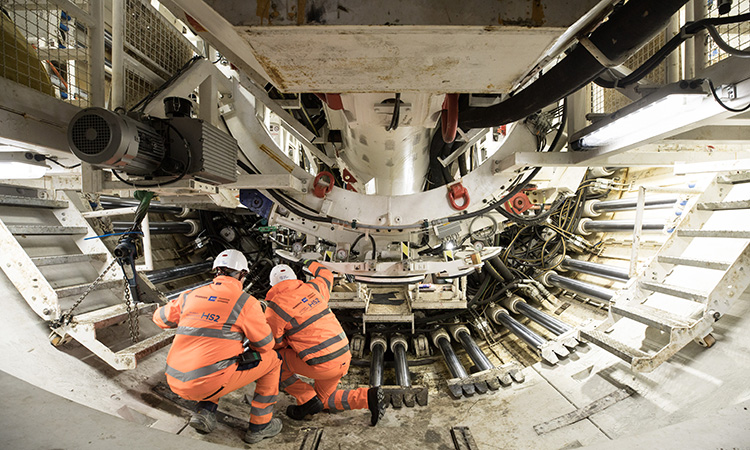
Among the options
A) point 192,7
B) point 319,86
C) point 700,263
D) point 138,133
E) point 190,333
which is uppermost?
point 192,7

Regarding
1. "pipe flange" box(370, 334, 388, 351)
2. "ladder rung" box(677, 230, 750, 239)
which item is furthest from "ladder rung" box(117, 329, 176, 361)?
"ladder rung" box(677, 230, 750, 239)

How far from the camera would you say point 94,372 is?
93.5 inches

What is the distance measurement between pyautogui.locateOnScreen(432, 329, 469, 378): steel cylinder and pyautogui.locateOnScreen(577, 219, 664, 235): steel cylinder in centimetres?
258

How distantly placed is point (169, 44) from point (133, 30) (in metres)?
0.33

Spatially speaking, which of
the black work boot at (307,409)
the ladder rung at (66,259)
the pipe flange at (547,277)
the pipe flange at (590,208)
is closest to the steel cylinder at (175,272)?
the ladder rung at (66,259)

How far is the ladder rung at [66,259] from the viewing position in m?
2.47

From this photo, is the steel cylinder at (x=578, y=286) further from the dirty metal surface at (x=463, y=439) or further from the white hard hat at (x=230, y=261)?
the white hard hat at (x=230, y=261)

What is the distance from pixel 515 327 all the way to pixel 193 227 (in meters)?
5.33

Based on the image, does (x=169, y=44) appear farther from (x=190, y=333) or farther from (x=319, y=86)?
(x=190, y=333)

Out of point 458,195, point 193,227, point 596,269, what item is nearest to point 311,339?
point 458,195

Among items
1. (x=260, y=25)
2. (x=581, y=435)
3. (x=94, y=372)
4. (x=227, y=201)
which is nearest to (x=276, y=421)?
(x=94, y=372)

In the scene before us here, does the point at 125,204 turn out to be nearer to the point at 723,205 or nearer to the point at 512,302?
the point at 512,302

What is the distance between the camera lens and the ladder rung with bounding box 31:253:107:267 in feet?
8.09

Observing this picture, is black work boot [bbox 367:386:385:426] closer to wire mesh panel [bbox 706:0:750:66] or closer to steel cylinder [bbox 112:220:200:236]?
wire mesh panel [bbox 706:0:750:66]
